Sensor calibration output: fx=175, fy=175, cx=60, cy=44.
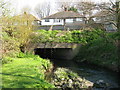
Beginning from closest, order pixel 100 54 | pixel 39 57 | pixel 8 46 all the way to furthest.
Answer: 1. pixel 8 46
2. pixel 39 57
3. pixel 100 54

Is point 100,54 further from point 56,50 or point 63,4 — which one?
point 63,4

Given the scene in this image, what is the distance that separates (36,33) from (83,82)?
51.5 feet

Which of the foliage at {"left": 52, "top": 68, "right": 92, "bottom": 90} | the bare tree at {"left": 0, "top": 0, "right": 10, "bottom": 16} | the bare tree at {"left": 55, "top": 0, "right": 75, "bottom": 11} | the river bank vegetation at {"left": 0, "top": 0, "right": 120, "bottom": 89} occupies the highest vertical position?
the bare tree at {"left": 55, "top": 0, "right": 75, "bottom": 11}

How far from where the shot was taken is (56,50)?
1330 inches

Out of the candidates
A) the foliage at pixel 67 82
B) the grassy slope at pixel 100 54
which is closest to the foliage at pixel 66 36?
the grassy slope at pixel 100 54

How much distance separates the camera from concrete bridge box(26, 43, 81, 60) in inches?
1184

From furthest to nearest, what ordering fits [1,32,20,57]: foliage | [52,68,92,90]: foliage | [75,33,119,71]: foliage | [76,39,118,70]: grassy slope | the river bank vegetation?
1. [75,33,119,71]: foliage
2. [76,39,118,70]: grassy slope
3. [1,32,20,57]: foliage
4. [52,68,92,90]: foliage
5. the river bank vegetation

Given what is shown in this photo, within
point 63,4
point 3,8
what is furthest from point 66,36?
point 63,4

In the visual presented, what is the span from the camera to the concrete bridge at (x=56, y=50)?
1184 inches

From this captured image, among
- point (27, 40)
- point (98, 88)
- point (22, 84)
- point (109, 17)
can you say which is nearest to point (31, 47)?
point (27, 40)

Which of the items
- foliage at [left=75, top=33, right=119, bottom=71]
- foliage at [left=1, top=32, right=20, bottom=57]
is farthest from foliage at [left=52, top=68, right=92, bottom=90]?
foliage at [left=75, top=33, right=119, bottom=71]

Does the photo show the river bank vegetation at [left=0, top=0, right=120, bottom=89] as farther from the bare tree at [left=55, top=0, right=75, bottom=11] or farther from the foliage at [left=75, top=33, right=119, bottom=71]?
the bare tree at [left=55, top=0, right=75, bottom=11]

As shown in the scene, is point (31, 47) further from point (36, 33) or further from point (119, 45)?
point (119, 45)

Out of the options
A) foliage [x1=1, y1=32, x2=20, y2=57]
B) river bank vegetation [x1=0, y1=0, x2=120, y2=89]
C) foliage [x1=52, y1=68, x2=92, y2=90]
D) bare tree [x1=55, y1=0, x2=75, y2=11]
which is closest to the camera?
river bank vegetation [x1=0, y1=0, x2=120, y2=89]
